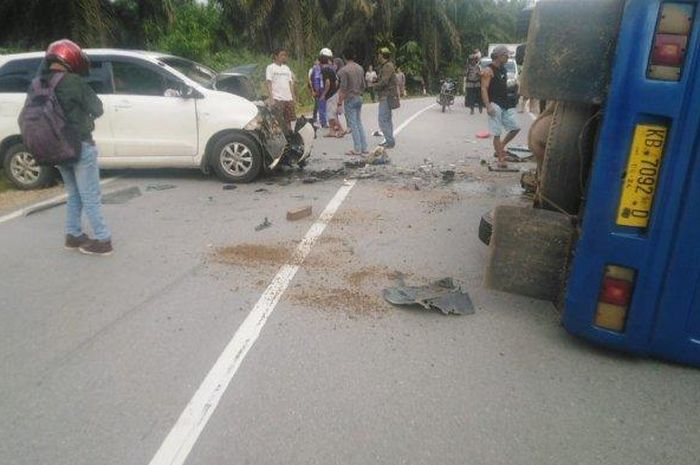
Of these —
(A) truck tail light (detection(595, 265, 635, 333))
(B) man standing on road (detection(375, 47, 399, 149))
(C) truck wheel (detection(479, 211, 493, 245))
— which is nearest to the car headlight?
(B) man standing on road (detection(375, 47, 399, 149))

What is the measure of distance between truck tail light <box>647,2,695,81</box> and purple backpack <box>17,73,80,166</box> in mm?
4639

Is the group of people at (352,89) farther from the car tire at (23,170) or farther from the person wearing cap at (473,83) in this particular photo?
the person wearing cap at (473,83)

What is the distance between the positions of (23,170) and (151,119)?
199cm

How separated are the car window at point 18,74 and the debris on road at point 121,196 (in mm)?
2054

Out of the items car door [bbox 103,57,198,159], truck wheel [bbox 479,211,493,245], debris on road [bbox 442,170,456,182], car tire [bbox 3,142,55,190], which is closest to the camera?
truck wheel [bbox 479,211,493,245]

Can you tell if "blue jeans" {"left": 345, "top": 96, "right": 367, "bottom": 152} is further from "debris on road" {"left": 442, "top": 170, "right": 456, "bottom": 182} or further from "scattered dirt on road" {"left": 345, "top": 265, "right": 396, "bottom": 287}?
"scattered dirt on road" {"left": 345, "top": 265, "right": 396, "bottom": 287}

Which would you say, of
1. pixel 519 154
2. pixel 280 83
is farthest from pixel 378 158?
pixel 280 83

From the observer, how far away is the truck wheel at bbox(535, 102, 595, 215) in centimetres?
375

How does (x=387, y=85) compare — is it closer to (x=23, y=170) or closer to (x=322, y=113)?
(x=322, y=113)

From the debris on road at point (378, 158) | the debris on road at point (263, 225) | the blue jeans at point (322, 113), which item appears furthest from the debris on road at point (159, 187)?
the blue jeans at point (322, 113)

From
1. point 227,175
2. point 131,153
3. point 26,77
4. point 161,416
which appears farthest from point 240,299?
point 26,77

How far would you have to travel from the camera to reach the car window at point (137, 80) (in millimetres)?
8242

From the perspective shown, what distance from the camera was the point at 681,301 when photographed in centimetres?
319

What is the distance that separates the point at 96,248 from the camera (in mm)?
5504
